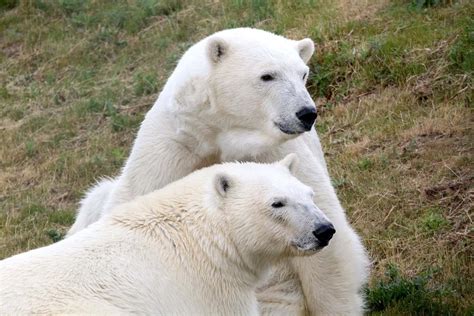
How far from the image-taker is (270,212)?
5.36 metres

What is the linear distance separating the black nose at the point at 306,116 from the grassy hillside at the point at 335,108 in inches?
65.9

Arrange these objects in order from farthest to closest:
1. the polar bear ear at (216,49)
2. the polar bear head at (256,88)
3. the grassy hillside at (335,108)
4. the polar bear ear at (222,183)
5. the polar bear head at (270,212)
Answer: the grassy hillside at (335,108)
the polar bear ear at (216,49)
the polar bear head at (256,88)
the polar bear ear at (222,183)
the polar bear head at (270,212)

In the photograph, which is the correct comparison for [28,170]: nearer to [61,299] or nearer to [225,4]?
[225,4]

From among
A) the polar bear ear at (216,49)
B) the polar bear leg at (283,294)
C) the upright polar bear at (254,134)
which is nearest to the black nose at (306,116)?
the upright polar bear at (254,134)

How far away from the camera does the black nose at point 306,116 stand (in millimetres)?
5574

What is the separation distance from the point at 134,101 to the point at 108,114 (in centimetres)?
31

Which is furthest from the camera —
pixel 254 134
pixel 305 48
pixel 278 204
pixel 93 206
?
pixel 93 206

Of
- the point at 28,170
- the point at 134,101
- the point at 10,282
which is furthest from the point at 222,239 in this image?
the point at 134,101

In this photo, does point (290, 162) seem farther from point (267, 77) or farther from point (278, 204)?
point (267, 77)

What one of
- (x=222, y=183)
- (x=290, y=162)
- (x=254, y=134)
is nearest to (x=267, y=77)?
(x=254, y=134)

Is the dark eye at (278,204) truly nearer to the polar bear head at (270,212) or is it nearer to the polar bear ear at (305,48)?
the polar bear head at (270,212)

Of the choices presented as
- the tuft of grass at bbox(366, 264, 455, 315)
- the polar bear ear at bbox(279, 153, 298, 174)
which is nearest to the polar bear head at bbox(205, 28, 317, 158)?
the polar bear ear at bbox(279, 153, 298, 174)

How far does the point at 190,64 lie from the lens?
239 inches

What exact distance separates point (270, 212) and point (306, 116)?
550 millimetres
